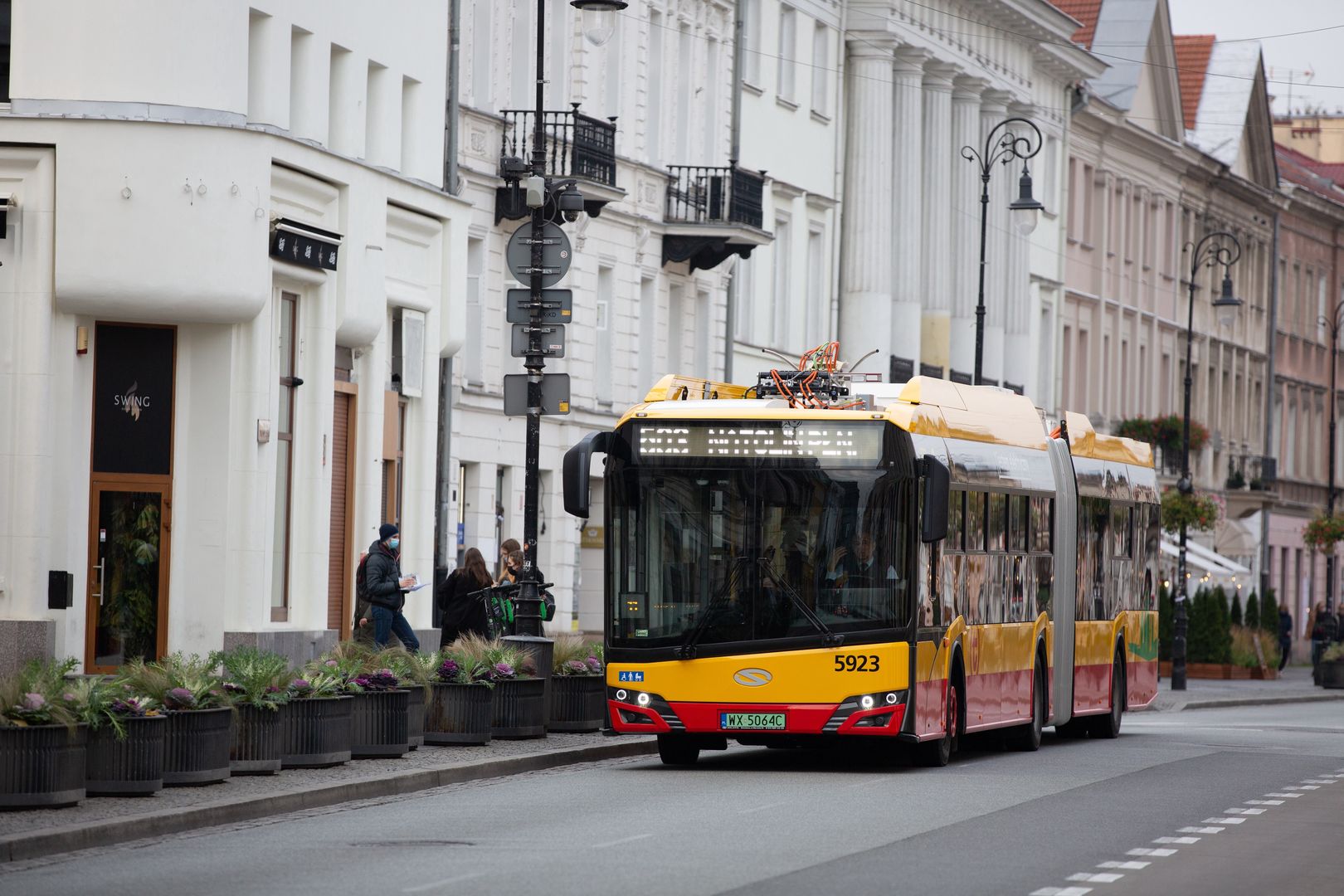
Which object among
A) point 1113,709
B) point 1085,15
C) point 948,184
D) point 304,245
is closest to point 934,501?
point 1113,709

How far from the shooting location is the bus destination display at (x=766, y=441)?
22.8 m

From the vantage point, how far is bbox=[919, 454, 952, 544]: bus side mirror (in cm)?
2216

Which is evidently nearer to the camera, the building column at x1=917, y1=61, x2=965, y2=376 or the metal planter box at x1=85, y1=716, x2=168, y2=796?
the metal planter box at x1=85, y1=716, x2=168, y2=796

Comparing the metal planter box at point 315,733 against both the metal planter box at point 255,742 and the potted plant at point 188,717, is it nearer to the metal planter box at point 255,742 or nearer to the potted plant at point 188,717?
the metal planter box at point 255,742

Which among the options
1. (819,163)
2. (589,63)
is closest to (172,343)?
(589,63)

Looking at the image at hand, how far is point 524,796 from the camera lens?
65.6ft

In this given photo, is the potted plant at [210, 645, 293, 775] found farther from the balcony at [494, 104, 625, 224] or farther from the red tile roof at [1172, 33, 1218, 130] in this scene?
the red tile roof at [1172, 33, 1218, 130]

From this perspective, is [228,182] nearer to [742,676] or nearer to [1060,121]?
[742,676]

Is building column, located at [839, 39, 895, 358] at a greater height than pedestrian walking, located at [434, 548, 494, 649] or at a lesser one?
greater

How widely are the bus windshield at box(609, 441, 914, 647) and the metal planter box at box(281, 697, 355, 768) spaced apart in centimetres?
289

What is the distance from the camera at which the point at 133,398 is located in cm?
2970

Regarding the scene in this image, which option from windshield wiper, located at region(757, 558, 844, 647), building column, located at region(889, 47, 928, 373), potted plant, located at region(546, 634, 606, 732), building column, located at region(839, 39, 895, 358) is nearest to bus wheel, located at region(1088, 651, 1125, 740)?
potted plant, located at region(546, 634, 606, 732)

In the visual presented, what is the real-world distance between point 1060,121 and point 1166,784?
52219 millimetres

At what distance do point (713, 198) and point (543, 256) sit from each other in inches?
885
